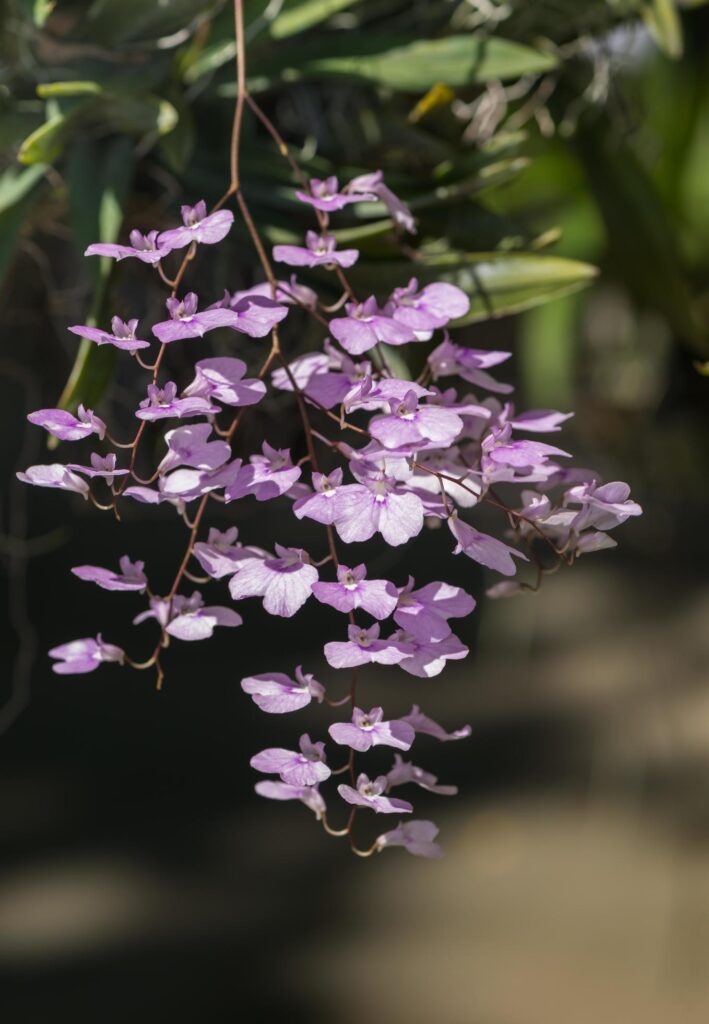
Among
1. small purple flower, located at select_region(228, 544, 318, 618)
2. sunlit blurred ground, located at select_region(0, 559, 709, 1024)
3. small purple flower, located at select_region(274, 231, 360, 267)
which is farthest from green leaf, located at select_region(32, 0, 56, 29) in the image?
sunlit blurred ground, located at select_region(0, 559, 709, 1024)

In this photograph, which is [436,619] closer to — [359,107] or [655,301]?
[359,107]

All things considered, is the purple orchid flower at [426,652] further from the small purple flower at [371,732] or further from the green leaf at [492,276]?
the green leaf at [492,276]

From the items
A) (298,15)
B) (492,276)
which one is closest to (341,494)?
(492,276)

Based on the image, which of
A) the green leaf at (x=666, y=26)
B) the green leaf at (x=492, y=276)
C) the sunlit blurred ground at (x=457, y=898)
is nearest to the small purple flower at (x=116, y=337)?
the green leaf at (x=492, y=276)

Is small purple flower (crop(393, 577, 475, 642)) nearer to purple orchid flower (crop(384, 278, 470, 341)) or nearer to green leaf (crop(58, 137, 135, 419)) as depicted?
purple orchid flower (crop(384, 278, 470, 341))

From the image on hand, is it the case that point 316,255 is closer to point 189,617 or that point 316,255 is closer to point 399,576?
point 189,617

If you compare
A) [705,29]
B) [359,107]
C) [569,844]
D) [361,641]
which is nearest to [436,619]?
[361,641]
